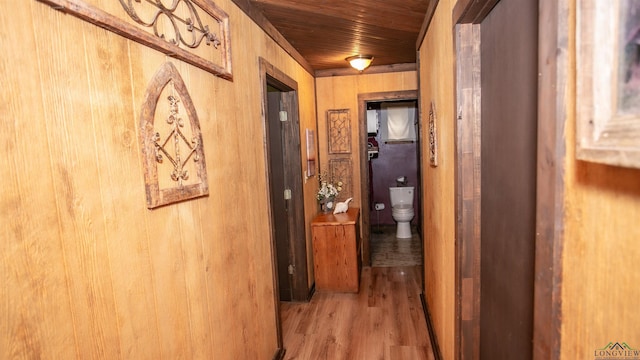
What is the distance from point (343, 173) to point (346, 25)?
2024mm

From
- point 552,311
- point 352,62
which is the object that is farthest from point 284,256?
point 552,311

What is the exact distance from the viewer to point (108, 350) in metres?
1.01

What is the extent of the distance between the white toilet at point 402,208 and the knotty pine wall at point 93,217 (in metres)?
4.10

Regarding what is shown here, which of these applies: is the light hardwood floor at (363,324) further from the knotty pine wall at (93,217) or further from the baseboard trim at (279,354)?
the knotty pine wall at (93,217)

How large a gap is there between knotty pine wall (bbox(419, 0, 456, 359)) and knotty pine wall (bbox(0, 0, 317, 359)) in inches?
48.2

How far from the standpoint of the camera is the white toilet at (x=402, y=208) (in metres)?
5.44

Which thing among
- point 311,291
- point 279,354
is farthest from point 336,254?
point 279,354

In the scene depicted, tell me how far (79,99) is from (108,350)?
0.73m

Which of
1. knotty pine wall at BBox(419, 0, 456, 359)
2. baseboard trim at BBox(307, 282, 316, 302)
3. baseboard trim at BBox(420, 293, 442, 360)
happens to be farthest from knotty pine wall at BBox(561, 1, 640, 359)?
baseboard trim at BBox(307, 282, 316, 302)

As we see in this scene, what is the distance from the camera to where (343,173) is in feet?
14.3

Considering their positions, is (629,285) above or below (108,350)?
above

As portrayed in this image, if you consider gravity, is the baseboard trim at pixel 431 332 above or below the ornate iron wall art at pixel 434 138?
below

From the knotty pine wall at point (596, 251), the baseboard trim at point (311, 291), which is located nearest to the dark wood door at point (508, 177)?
the knotty pine wall at point (596, 251)

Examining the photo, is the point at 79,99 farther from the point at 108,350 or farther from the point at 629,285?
the point at 629,285
